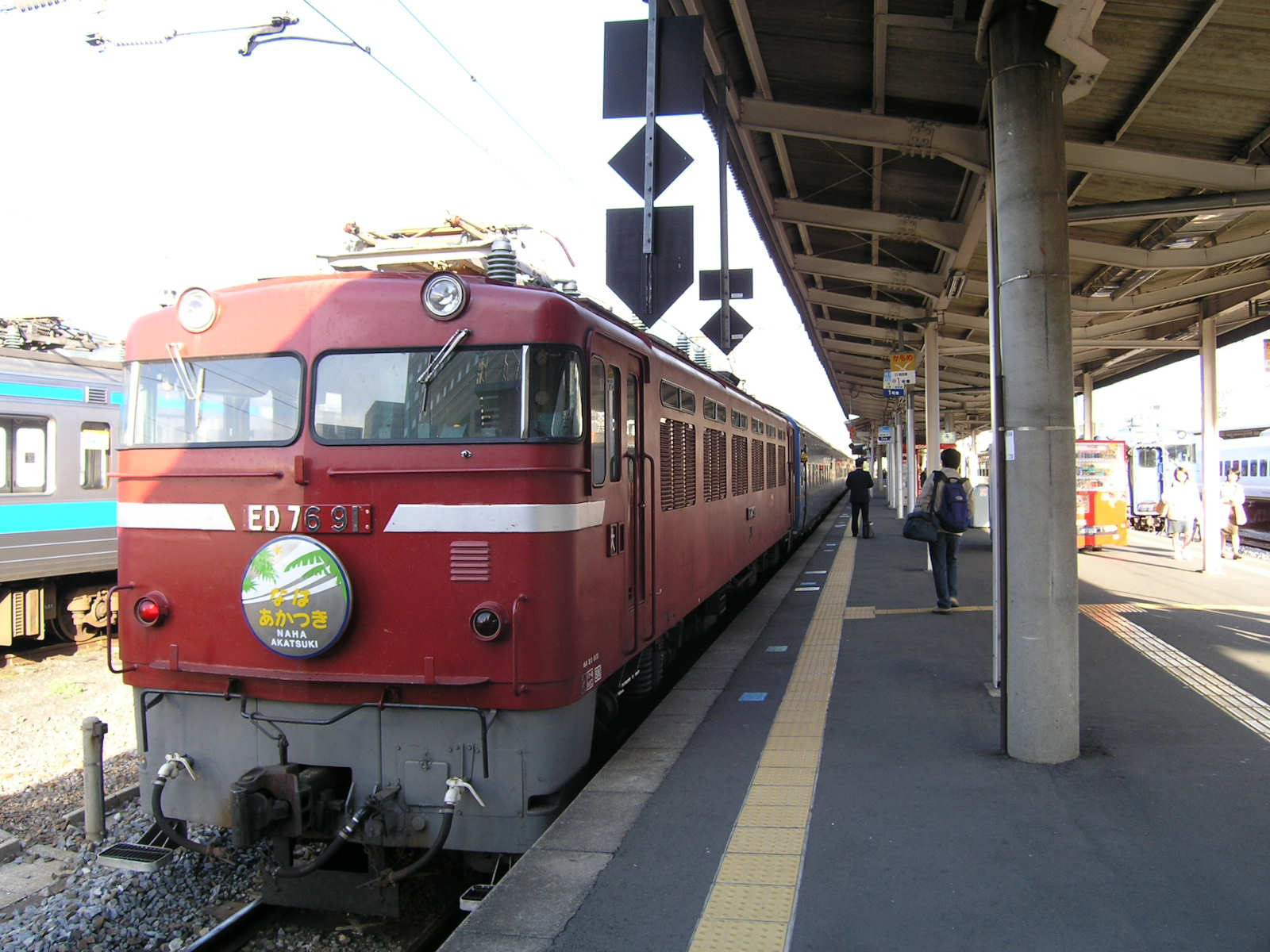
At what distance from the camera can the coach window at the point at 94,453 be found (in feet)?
35.3

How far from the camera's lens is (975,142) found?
729 cm

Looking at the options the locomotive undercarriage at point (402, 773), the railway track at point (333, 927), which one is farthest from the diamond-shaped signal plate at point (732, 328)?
the railway track at point (333, 927)

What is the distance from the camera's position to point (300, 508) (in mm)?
4316

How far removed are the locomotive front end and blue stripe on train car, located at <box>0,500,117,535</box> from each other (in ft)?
22.3

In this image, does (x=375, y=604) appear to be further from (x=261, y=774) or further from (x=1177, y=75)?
(x=1177, y=75)

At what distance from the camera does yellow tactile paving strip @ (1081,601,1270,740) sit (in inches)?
222

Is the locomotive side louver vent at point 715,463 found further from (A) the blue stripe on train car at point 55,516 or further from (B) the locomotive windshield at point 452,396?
(A) the blue stripe on train car at point 55,516

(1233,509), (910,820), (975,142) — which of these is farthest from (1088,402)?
(910,820)

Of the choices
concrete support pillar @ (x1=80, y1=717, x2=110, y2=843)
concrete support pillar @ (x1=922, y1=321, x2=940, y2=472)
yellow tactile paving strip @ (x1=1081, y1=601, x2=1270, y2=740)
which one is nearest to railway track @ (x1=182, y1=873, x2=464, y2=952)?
concrete support pillar @ (x1=80, y1=717, x2=110, y2=843)

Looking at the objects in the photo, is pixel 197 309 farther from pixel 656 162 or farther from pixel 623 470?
pixel 656 162

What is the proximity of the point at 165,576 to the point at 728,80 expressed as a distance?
249 inches

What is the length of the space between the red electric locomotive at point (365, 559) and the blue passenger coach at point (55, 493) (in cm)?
670

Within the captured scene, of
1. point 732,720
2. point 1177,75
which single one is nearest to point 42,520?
point 732,720

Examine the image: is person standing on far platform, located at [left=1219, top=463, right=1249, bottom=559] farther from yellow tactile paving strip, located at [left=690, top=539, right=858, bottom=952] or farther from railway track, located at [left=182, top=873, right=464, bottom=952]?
railway track, located at [left=182, top=873, right=464, bottom=952]
